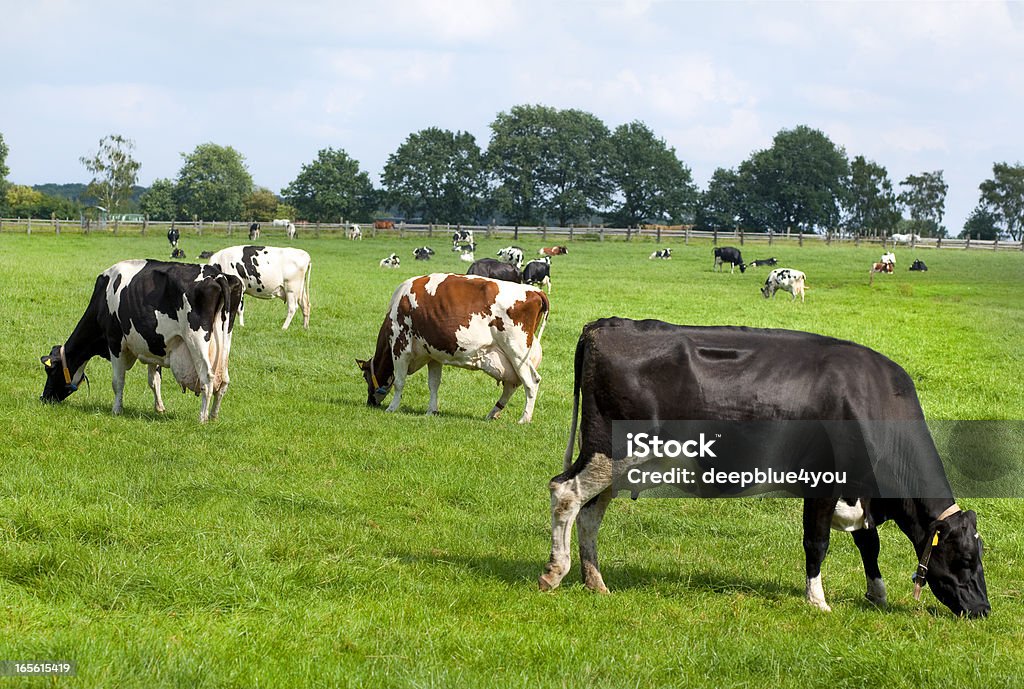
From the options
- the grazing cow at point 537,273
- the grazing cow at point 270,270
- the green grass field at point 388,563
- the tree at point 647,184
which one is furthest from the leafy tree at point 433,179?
the green grass field at point 388,563

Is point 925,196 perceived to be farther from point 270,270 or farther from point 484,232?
point 270,270

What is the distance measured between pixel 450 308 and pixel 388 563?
7556 millimetres

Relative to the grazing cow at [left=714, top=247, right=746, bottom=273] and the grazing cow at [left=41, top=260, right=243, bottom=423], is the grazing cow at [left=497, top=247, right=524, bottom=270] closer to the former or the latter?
the grazing cow at [left=714, top=247, right=746, bottom=273]

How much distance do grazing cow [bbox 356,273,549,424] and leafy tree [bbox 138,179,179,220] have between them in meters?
109

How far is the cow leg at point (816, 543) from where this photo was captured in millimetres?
7285

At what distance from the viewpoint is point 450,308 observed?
14.9 m

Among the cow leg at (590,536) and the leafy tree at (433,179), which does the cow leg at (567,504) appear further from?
the leafy tree at (433,179)

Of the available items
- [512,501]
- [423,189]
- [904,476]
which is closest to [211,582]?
[512,501]

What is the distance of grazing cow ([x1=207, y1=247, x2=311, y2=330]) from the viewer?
2423 cm

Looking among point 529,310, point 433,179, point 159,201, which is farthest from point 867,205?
point 529,310

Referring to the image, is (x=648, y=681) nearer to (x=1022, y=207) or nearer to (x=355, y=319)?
(x=355, y=319)

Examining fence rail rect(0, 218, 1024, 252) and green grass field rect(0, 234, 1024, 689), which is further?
fence rail rect(0, 218, 1024, 252)

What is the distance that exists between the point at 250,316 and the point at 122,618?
18607mm

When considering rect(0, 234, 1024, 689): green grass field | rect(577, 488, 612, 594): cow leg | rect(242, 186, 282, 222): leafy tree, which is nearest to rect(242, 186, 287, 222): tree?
rect(242, 186, 282, 222): leafy tree
